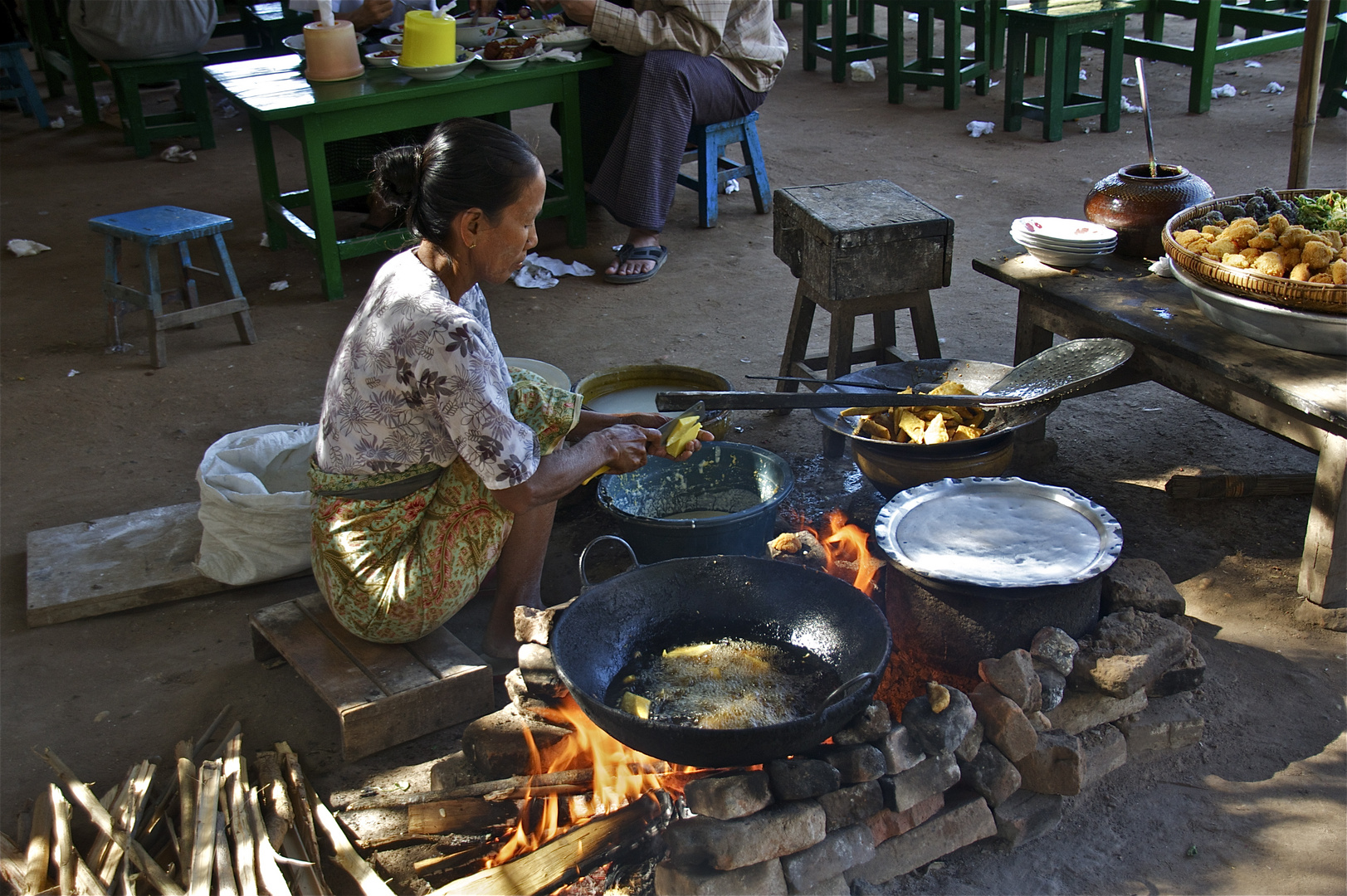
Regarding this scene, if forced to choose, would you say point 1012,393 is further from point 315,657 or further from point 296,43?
point 296,43

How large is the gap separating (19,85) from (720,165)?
5.91 meters

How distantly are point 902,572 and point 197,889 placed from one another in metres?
1.52

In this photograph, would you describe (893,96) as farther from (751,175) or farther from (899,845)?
(899,845)

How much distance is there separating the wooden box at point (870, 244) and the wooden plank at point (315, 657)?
1793 millimetres

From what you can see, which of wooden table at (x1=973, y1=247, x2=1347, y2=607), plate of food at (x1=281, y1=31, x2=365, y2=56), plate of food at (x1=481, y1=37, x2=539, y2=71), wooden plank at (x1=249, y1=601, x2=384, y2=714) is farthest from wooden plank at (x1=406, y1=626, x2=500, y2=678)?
plate of food at (x1=281, y1=31, x2=365, y2=56)

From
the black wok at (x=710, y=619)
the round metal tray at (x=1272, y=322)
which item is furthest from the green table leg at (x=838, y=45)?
the black wok at (x=710, y=619)

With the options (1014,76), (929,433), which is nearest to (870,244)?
(929,433)

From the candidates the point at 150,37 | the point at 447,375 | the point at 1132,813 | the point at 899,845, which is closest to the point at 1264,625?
the point at 1132,813

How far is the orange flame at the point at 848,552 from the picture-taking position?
2.71 metres

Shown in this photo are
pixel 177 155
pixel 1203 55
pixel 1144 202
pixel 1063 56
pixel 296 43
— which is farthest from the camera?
pixel 177 155

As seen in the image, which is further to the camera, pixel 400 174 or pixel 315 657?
pixel 315 657

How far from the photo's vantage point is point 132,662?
112 inches

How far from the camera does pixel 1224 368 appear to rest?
8.63ft

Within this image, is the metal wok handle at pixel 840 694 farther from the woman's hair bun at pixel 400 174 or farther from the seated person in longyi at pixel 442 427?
the woman's hair bun at pixel 400 174
